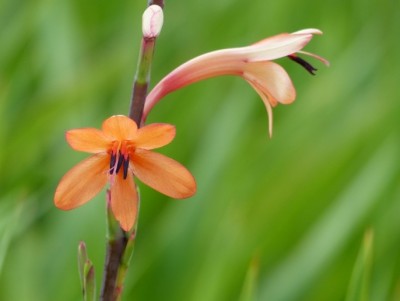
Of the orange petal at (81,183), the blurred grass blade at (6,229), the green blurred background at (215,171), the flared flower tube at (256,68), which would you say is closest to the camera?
the orange petal at (81,183)

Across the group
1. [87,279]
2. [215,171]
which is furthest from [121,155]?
[215,171]

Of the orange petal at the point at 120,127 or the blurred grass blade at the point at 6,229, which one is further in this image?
the blurred grass blade at the point at 6,229

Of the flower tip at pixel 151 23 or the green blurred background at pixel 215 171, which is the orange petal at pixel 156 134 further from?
the green blurred background at pixel 215 171

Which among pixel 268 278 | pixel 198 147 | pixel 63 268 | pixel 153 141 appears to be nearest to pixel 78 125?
pixel 198 147

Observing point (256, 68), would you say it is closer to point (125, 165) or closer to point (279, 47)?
point (279, 47)

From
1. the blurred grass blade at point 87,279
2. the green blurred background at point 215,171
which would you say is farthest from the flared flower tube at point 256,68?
the green blurred background at point 215,171
